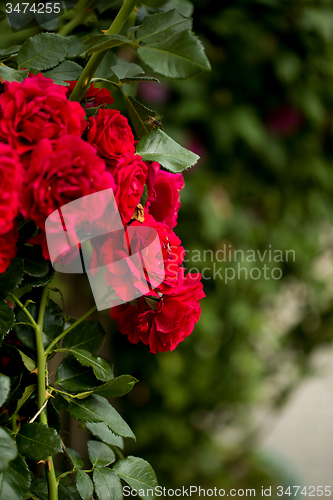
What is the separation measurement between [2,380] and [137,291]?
10 centimetres

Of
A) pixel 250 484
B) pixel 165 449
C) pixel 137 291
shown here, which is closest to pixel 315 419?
pixel 250 484

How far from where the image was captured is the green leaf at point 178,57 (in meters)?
0.24

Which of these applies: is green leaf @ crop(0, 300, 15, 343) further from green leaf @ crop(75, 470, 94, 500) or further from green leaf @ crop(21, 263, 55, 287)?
green leaf @ crop(75, 470, 94, 500)

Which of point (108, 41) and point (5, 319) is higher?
point (108, 41)

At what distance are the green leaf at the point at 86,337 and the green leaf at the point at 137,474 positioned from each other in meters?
0.09

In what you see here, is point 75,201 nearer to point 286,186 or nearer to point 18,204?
point 18,204

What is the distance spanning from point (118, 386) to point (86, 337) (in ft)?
0.21

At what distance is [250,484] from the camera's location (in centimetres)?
129

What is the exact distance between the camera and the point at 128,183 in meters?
0.26

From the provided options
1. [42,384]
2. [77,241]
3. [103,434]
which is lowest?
[103,434]

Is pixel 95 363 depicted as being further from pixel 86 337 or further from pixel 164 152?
pixel 164 152

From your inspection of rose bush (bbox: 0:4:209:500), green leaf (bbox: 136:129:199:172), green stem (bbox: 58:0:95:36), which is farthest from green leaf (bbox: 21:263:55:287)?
green stem (bbox: 58:0:95:36)

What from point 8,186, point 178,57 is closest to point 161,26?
point 178,57

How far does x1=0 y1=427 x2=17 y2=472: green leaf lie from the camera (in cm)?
22
